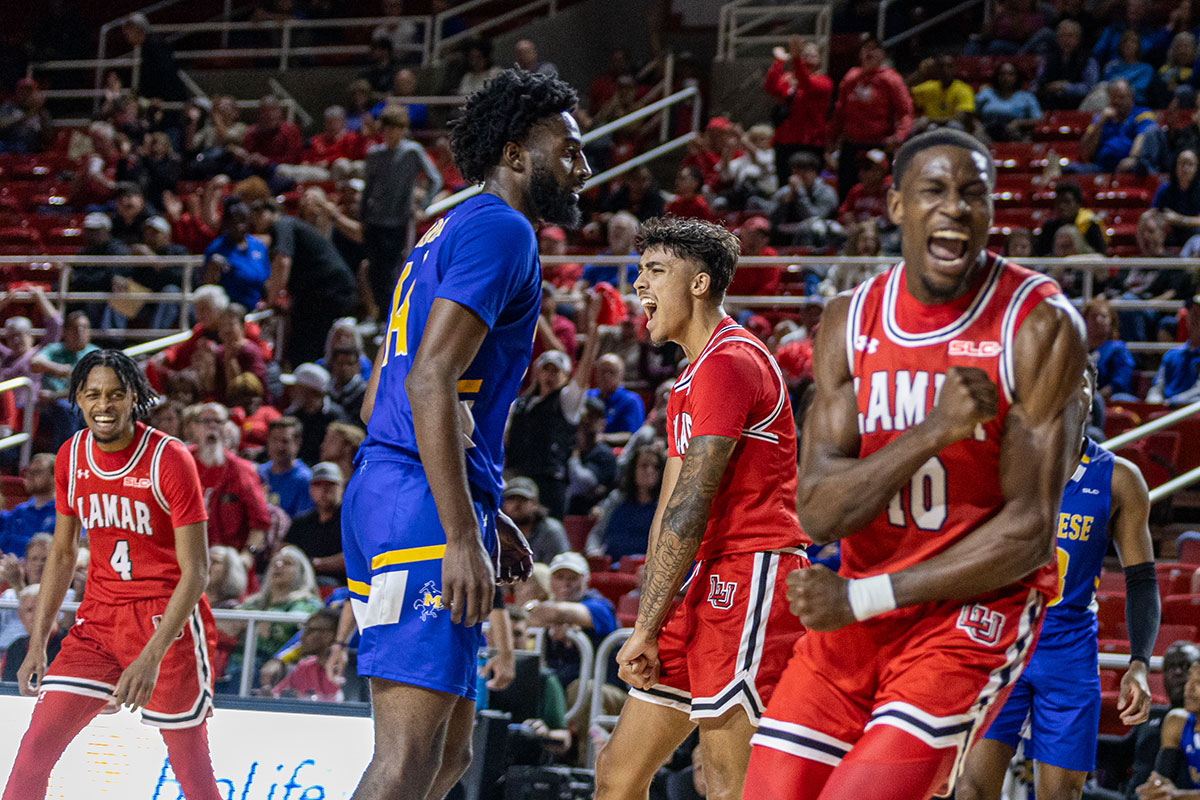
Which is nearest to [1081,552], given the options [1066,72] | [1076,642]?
[1076,642]

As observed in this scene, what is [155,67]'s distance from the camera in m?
18.8

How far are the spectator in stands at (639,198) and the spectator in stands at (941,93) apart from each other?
2678 millimetres

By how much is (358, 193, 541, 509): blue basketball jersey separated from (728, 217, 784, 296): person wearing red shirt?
8167 mm

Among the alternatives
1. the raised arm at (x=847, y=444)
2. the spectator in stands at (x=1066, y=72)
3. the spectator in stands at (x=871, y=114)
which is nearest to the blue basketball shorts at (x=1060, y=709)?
the raised arm at (x=847, y=444)

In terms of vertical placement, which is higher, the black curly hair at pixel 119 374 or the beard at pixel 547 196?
the beard at pixel 547 196

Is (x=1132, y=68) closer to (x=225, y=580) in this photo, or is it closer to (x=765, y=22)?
(x=765, y=22)

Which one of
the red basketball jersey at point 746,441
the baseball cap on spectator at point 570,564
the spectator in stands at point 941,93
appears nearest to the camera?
the red basketball jersey at point 746,441

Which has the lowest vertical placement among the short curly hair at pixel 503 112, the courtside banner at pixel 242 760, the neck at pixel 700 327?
the courtside banner at pixel 242 760

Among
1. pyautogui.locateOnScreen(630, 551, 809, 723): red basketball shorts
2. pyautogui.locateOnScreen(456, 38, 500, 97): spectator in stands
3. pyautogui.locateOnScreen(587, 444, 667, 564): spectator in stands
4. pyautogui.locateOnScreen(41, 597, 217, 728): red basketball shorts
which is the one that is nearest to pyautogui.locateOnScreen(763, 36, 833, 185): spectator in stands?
pyautogui.locateOnScreen(456, 38, 500, 97): spectator in stands

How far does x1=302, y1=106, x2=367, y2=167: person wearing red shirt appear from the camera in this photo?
16.5 meters

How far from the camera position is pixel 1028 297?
10.2 feet

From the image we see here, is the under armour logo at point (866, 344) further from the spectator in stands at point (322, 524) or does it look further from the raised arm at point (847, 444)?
the spectator in stands at point (322, 524)

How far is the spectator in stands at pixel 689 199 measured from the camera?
42.7 feet

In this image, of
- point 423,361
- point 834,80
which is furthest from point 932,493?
point 834,80
